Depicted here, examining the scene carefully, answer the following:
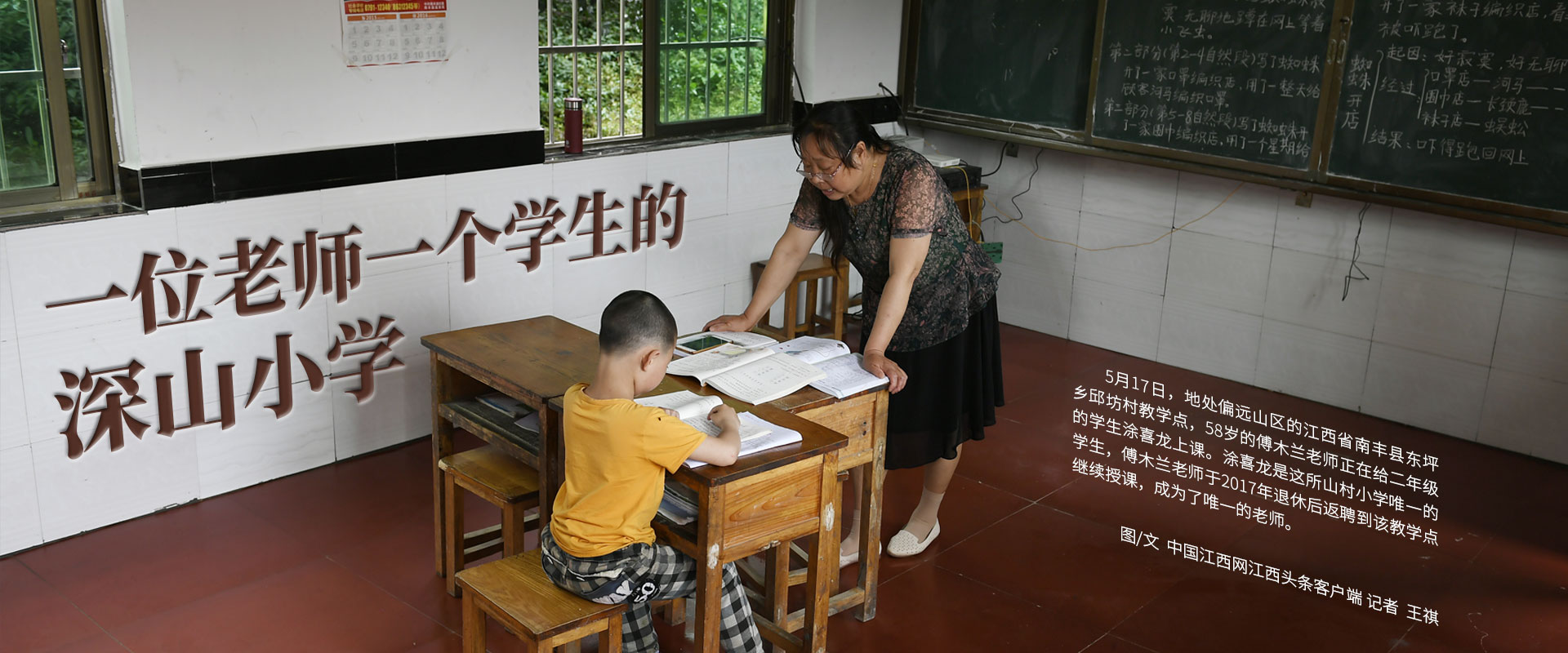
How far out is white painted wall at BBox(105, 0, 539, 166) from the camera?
3.54m

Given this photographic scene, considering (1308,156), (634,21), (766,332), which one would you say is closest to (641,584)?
(766,332)

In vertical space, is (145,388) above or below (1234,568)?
above

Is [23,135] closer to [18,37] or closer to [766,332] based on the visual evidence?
[18,37]

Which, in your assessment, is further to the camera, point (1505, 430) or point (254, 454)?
point (1505, 430)

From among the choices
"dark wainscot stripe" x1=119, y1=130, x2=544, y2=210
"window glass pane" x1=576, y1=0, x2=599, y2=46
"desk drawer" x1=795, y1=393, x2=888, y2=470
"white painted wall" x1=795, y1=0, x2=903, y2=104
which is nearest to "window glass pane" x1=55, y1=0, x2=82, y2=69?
"dark wainscot stripe" x1=119, y1=130, x2=544, y2=210

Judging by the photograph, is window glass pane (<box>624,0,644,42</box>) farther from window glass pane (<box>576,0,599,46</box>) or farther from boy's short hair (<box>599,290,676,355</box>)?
boy's short hair (<box>599,290,676,355</box>)

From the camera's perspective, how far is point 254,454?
13.2 feet

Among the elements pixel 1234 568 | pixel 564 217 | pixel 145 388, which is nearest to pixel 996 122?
pixel 564 217

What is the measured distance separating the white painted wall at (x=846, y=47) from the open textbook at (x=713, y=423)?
3.03 meters

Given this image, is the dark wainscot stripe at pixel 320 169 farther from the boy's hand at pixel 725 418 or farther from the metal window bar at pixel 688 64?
the boy's hand at pixel 725 418

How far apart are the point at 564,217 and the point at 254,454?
1395mm

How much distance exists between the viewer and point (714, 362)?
10.2 feet

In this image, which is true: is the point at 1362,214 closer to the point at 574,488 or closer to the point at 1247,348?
the point at 1247,348

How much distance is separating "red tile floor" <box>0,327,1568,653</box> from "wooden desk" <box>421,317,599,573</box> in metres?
0.44
